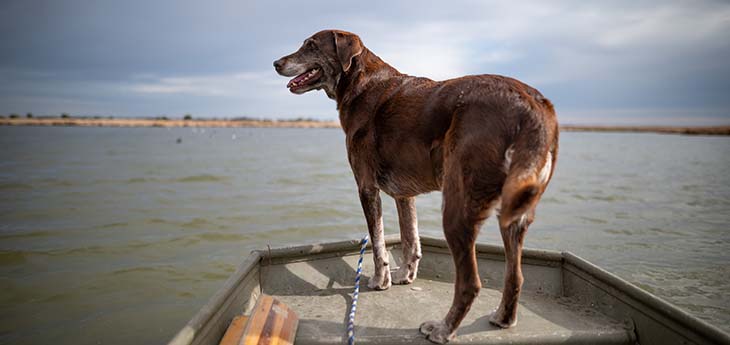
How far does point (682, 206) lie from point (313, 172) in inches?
682

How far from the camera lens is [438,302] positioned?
4.46 meters

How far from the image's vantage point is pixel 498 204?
3.22 meters

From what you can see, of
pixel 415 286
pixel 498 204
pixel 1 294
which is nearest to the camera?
pixel 498 204

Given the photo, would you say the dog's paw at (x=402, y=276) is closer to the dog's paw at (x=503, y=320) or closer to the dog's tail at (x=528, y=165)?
the dog's paw at (x=503, y=320)

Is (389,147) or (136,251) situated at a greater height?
(389,147)

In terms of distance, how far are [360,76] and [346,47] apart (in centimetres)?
32

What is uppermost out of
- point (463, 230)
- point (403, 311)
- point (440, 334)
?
point (463, 230)

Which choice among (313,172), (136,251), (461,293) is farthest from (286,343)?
(313,172)

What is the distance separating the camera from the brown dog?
3094mm

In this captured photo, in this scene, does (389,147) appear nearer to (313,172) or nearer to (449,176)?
(449,176)

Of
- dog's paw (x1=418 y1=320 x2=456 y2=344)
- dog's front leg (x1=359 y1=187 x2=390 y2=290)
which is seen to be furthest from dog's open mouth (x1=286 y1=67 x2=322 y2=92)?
dog's paw (x1=418 y1=320 x2=456 y2=344)

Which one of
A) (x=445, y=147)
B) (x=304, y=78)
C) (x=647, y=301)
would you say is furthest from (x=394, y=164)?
(x=647, y=301)

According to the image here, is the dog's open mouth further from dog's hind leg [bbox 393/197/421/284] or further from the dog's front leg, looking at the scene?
dog's hind leg [bbox 393/197/421/284]

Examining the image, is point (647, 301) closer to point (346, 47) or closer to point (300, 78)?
point (346, 47)
